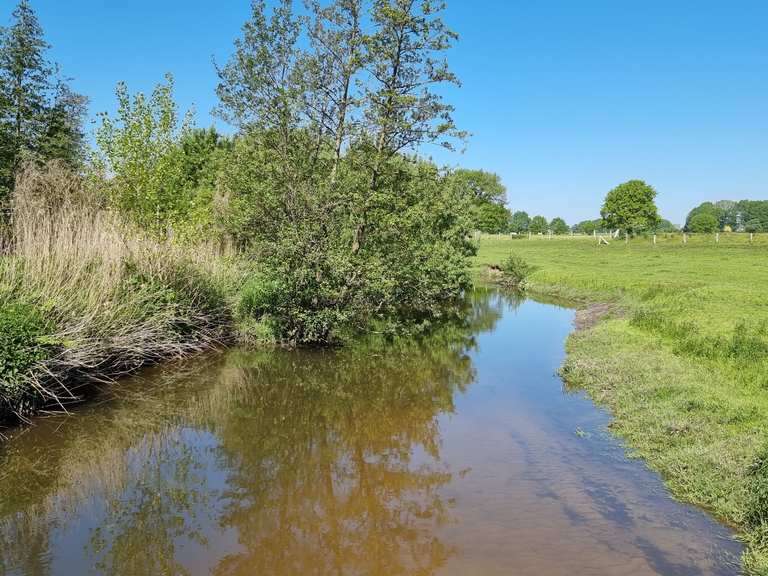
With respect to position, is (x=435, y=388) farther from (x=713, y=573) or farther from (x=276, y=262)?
(x=713, y=573)

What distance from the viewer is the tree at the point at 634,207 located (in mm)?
78438

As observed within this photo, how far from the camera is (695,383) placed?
39.3 feet

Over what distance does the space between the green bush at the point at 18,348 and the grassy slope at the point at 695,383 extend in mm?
11915

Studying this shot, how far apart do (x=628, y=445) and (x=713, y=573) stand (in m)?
3.92

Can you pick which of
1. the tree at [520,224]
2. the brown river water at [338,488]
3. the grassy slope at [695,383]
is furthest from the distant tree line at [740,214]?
the brown river water at [338,488]

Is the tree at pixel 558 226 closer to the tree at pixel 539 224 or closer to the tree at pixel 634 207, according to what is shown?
the tree at pixel 539 224

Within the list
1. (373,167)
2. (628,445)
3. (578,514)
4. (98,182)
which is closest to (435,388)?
(628,445)

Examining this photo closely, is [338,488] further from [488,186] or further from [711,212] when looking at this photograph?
[711,212]

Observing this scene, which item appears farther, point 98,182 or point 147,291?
point 98,182

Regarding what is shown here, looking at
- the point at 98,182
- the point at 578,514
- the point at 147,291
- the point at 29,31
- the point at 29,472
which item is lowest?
the point at 29,472

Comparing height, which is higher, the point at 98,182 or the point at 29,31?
the point at 29,31

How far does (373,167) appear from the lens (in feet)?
61.8

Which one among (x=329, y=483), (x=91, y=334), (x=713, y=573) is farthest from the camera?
(x=91, y=334)

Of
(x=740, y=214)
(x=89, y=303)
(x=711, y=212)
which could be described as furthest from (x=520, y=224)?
(x=89, y=303)
